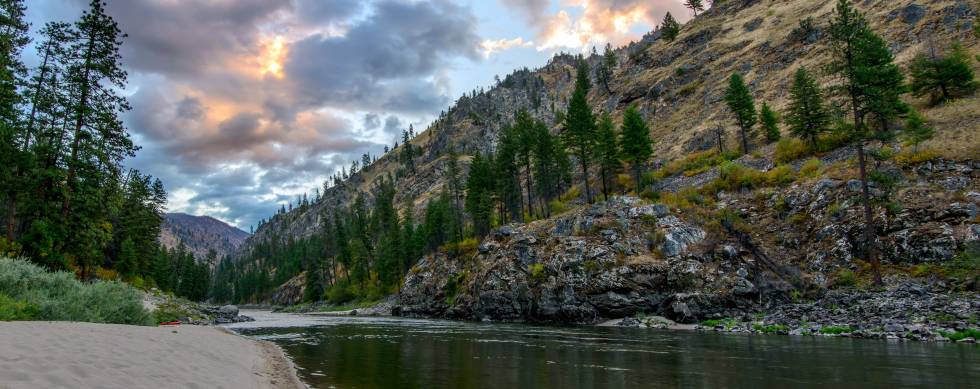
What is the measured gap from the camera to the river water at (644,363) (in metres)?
15.0

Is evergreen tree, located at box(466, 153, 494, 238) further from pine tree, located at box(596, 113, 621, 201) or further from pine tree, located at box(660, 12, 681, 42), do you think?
pine tree, located at box(660, 12, 681, 42)

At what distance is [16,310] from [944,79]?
→ 7926 cm

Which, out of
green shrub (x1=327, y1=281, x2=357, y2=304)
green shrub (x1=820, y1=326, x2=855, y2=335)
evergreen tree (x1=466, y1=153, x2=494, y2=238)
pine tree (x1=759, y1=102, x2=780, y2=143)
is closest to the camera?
→ green shrub (x1=820, y1=326, x2=855, y2=335)

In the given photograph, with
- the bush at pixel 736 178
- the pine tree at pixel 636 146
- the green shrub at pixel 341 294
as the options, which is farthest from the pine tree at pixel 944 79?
the green shrub at pixel 341 294

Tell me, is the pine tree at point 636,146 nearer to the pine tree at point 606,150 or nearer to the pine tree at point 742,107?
the pine tree at point 606,150

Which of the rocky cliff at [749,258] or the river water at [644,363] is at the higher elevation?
the rocky cliff at [749,258]

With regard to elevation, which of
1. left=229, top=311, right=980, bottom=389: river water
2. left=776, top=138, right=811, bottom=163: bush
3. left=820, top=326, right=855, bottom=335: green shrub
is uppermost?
left=776, top=138, right=811, bottom=163: bush

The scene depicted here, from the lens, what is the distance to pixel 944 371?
15562 millimetres

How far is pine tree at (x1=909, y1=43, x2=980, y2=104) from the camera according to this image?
52094 mm

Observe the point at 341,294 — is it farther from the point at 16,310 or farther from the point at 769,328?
the point at 16,310

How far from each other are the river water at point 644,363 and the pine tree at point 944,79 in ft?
156

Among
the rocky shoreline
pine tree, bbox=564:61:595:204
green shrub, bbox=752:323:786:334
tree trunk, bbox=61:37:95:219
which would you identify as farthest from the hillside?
tree trunk, bbox=61:37:95:219

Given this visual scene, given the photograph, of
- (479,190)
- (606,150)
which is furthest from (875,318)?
(479,190)

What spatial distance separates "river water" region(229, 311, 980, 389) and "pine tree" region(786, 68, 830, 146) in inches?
1629
